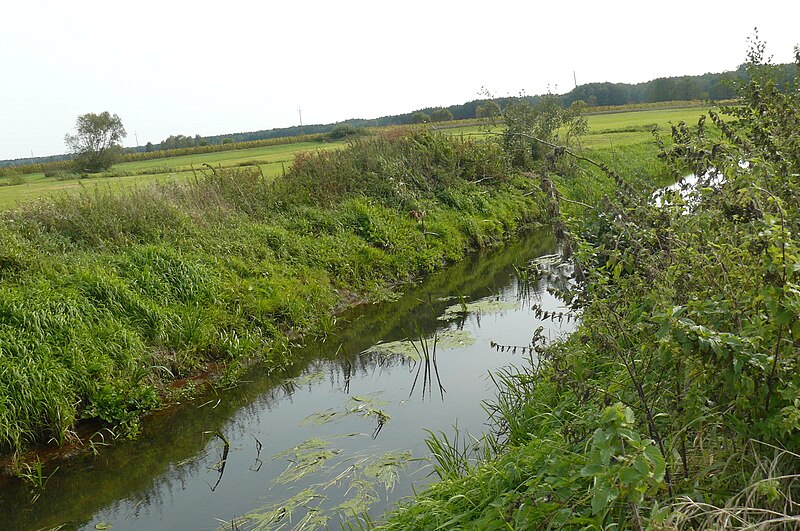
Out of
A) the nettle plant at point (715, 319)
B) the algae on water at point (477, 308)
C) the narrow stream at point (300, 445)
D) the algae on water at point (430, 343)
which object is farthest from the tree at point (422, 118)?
the nettle plant at point (715, 319)

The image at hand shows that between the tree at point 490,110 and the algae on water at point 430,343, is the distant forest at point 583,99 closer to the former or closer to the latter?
the tree at point 490,110

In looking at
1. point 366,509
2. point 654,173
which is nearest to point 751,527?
point 366,509

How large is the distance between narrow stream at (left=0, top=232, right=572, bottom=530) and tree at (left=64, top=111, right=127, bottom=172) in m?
33.0

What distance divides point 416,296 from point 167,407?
17.4ft

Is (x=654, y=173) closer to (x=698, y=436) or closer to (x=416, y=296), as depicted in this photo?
(x=416, y=296)

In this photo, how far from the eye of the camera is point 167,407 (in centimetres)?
777

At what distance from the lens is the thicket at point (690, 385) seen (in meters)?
2.44

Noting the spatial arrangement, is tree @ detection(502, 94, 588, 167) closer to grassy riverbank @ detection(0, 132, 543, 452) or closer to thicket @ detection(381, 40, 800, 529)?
grassy riverbank @ detection(0, 132, 543, 452)

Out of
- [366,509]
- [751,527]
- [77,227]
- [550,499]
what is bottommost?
[366,509]

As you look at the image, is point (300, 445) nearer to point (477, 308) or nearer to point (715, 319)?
point (715, 319)

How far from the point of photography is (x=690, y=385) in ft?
9.69

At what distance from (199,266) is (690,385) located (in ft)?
28.1

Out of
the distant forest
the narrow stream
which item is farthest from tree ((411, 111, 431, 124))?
the narrow stream

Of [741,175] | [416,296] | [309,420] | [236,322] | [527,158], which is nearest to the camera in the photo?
[741,175]
